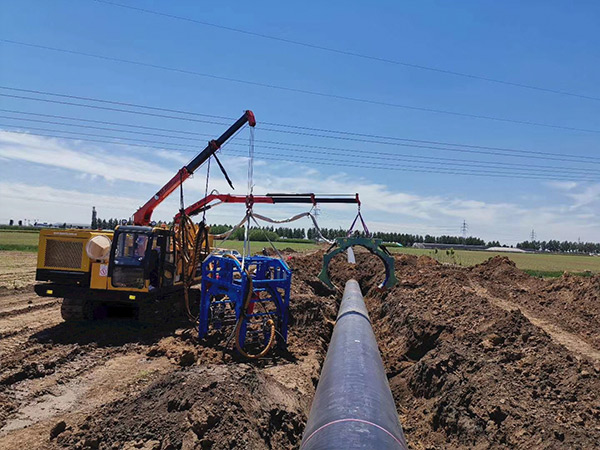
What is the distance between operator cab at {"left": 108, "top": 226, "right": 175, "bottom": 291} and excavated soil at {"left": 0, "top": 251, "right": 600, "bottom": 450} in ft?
3.79

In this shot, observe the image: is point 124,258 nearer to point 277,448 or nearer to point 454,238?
point 277,448

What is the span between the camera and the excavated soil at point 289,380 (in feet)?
17.0

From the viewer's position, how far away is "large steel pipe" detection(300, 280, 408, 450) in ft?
12.3

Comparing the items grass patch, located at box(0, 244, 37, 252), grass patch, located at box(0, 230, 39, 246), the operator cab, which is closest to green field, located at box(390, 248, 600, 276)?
the operator cab

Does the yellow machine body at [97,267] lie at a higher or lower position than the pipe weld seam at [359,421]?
higher

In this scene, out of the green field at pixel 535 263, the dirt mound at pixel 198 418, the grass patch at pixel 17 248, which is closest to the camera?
the dirt mound at pixel 198 418

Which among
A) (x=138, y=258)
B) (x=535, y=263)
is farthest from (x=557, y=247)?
(x=138, y=258)

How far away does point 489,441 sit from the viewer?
5539mm

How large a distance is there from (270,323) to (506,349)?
13.1 ft

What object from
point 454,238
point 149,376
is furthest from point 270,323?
point 454,238

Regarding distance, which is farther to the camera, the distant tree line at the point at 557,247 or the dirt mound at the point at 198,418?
the distant tree line at the point at 557,247

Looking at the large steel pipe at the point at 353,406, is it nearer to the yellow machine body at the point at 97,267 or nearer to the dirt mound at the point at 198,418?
the dirt mound at the point at 198,418

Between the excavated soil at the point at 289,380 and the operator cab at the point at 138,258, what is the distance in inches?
45.5

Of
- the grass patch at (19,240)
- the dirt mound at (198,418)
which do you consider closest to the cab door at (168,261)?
the dirt mound at (198,418)
